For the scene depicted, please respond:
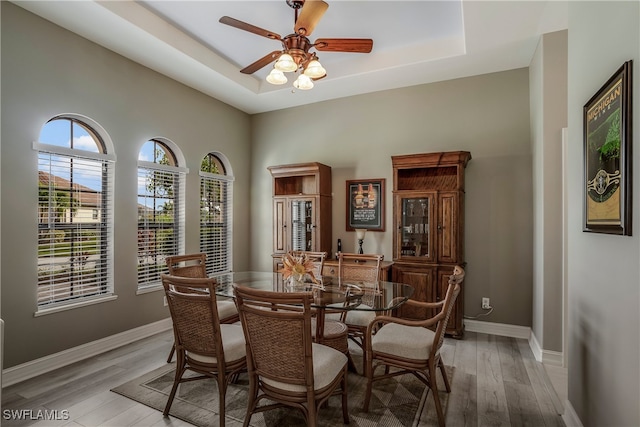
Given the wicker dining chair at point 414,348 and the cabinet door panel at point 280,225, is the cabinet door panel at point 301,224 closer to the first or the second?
the cabinet door panel at point 280,225

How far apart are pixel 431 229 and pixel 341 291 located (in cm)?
167

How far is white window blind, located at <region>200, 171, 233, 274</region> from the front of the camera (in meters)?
4.84

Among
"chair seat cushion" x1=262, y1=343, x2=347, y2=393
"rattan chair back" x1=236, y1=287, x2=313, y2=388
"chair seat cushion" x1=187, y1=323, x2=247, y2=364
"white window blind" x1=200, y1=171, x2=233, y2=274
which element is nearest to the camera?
"rattan chair back" x1=236, y1=287, x2=313, y2=388

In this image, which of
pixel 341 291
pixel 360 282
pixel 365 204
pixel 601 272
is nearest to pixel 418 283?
pixel 360 282

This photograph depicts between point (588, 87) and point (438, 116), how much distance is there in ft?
8.05

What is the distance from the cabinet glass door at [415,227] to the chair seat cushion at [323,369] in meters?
2.17

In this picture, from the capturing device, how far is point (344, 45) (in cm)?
266

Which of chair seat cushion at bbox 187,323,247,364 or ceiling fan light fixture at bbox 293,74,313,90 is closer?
chair seat cushion at bbox 187,323,247,364

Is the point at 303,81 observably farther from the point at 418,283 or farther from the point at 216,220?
the point at 216,220

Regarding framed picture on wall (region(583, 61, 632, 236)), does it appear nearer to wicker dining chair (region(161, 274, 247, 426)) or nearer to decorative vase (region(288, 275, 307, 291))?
decorative vase (region(288, 275, 307, 291))

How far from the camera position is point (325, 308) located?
2.32 metres

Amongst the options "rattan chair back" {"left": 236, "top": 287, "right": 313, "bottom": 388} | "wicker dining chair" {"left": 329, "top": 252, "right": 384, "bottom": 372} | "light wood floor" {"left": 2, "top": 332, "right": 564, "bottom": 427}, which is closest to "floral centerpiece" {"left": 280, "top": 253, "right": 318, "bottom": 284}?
"wicker dining chair" {"left": 329, "top": 252, "right": 384, "bottom": 372}

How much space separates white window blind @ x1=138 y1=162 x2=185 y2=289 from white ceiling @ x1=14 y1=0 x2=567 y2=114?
4.21 ft

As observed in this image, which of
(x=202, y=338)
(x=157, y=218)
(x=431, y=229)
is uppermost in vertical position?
(x=157, y=218)
